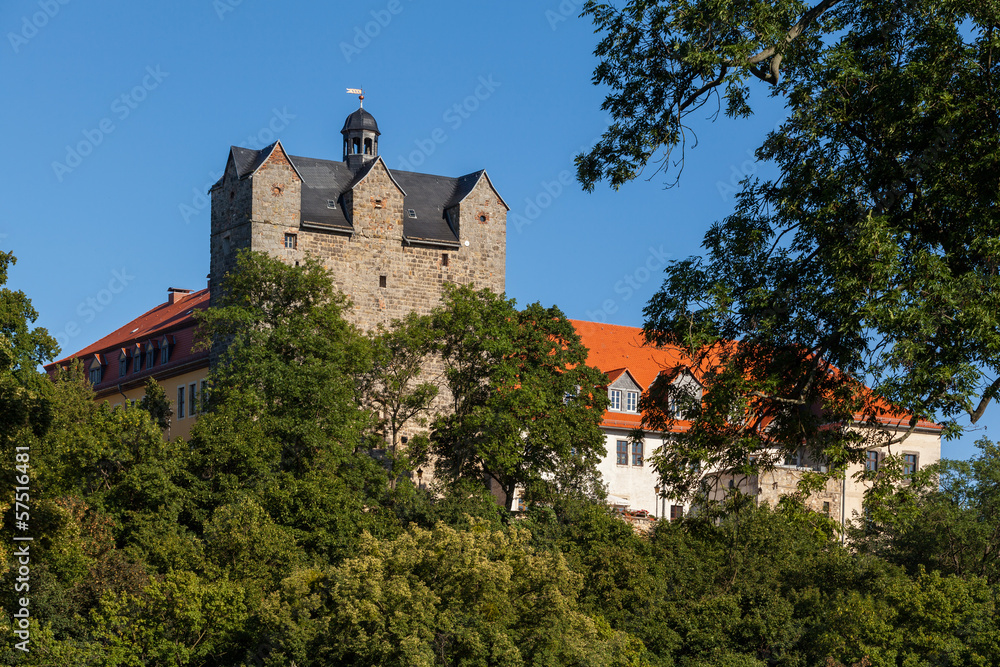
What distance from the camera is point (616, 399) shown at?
2327 inches

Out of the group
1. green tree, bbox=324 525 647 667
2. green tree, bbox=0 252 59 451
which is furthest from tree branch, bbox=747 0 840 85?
green tree, bbox=324 525 647 667

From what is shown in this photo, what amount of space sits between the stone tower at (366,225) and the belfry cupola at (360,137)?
1.48ft

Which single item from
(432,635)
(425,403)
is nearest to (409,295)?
(425,403)

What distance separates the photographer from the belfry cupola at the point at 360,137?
5641 cm

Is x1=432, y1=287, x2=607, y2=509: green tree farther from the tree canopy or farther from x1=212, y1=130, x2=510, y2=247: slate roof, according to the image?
x1=212, y1=130, x2=510, y2=247: slate roof

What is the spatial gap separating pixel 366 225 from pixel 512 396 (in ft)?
32.1

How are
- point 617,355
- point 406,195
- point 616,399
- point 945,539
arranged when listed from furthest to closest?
point 617,355
point 616,399
point 406,195
point 945,539

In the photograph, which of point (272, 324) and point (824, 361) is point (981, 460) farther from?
point (824, 361)

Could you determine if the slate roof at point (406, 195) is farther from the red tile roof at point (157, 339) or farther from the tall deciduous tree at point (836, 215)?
the tall deciduous tree at point (836, 215)

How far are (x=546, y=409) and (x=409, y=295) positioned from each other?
779 centimetres

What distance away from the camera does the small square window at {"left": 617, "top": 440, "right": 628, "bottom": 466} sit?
2219 inches

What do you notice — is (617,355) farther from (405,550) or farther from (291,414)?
(405,550)

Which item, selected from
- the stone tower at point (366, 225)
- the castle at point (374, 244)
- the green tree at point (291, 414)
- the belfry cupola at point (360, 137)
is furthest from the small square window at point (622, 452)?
the belfry cupola at point (360, 137)

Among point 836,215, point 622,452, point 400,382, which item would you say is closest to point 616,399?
point 622,452
